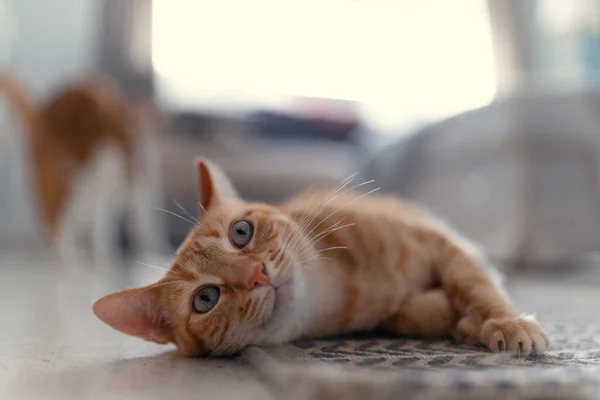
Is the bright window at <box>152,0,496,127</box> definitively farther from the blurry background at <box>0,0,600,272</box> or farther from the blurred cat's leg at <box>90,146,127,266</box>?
the blurred cat's leg at <box>90,146,127,266</box>

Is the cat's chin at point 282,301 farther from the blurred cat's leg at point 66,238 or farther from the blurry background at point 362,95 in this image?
the blurred cat's leg at point 66,238

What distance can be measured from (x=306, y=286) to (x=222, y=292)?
15cm

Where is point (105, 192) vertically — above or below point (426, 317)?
above

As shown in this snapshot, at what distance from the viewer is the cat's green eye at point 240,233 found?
0.89 metres

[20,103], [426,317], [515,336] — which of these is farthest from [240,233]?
[20,103]

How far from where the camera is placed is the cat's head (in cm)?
81

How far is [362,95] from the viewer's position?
4.24m

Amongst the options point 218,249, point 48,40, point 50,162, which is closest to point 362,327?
point 218,249

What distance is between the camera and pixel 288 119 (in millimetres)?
3715

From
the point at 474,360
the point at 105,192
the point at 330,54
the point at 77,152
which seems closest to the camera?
the point at 474,360

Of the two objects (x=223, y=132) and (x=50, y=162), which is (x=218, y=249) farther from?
(x=223, y=132)

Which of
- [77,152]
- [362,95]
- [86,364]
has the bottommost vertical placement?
[86,364]

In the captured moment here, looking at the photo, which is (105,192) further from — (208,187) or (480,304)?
(480,304)

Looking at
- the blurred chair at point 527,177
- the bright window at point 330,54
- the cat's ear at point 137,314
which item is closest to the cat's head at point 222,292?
the cat's ear at point 137,314
